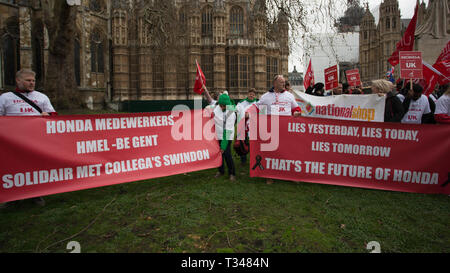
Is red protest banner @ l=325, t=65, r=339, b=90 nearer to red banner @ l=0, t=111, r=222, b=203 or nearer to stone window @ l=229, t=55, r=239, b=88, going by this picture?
red banner @ l=0, t=111, r=222, b=203

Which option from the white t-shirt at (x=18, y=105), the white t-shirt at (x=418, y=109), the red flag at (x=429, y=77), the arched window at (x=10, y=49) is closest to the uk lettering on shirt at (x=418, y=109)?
the white t-shirt at (x=418, y=109)

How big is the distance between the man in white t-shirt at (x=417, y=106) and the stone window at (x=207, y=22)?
111 ft

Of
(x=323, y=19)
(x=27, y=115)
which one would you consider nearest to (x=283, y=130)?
(x=27, y=115)

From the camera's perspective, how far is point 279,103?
18.1 feet

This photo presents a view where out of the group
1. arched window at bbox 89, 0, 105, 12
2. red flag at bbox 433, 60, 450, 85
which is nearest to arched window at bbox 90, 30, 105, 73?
arched window at bbox 89, 0, 105, 12

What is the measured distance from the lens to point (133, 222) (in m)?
3.70

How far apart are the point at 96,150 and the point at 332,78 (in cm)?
667

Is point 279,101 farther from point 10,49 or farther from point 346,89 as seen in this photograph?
point 10,49

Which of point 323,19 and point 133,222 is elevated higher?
point 323,19

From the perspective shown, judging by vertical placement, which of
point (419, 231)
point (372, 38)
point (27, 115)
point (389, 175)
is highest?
point (372, 38)
